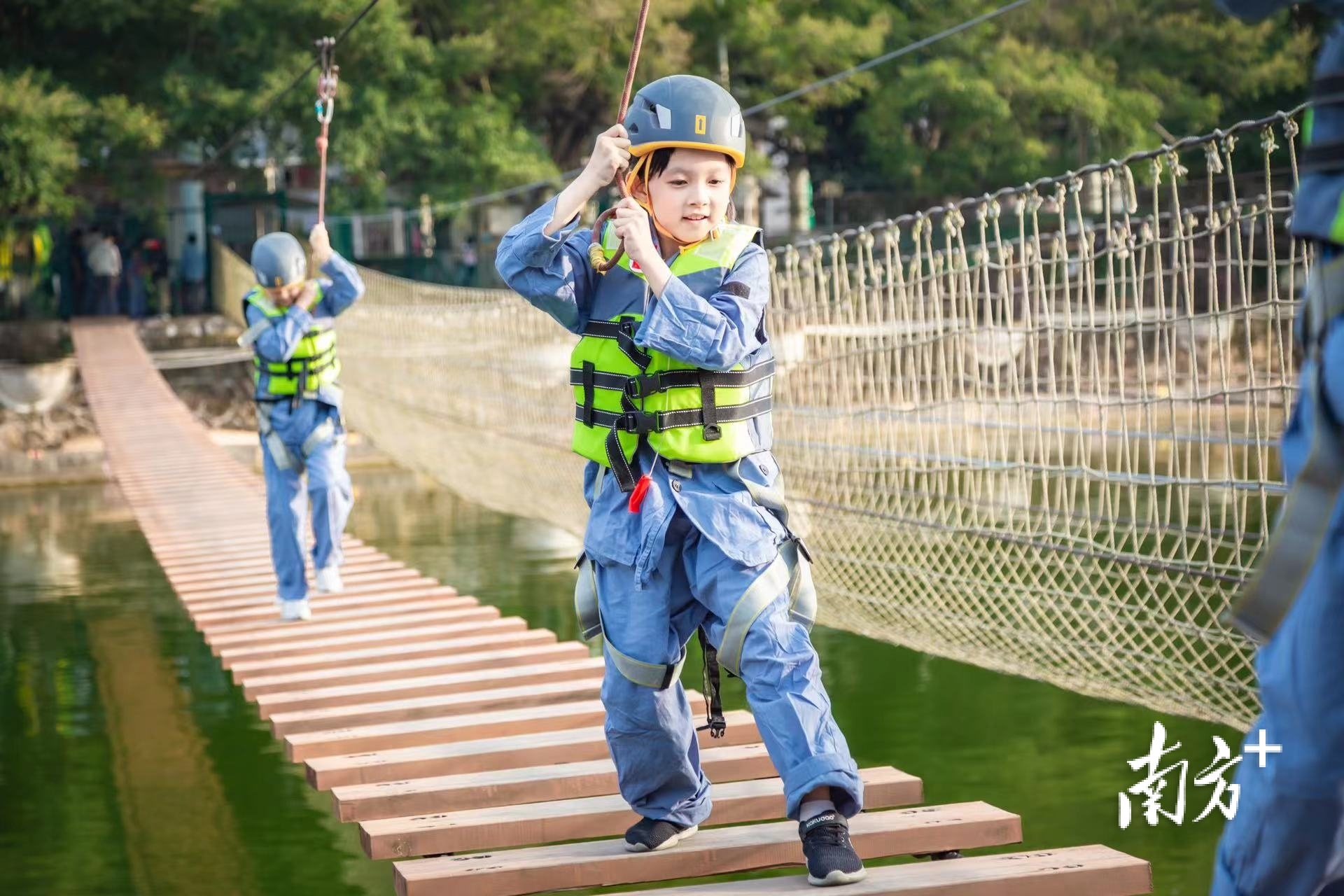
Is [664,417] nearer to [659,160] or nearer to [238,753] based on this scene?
[659,160]

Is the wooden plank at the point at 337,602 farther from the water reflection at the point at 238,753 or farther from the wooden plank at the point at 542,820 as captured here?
the wooden plank at the point at 542,820

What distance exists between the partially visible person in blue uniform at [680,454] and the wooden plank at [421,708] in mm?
1571

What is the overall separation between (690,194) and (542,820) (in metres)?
1.15

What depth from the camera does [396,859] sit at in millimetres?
3184

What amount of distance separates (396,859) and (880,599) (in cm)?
267

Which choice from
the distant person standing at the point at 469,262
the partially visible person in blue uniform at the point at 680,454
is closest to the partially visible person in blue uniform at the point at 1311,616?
the partially visible person in blue uniform at the point at 680,454

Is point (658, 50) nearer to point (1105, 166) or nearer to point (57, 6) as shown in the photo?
point (57, 6)

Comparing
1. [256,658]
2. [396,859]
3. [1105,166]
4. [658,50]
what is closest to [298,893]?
[256,658]

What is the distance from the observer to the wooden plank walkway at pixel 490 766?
2.91m

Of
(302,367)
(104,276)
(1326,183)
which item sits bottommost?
(302,367)

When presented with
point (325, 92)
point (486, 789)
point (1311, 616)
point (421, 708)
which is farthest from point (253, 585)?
point (1311, 616)

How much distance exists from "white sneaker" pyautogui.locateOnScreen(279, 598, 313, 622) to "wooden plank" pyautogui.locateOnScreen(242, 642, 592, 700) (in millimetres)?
839

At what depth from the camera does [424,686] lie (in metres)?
4.73

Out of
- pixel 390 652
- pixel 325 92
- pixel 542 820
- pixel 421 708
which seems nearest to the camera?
pixel 542 820
